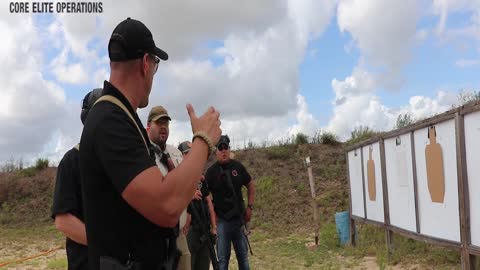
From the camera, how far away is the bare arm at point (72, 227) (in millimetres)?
2172

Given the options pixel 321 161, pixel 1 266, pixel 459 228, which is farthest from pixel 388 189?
pixel 321 161

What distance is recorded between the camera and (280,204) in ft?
52.9

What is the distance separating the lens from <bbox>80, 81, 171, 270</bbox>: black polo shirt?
4.84 feet

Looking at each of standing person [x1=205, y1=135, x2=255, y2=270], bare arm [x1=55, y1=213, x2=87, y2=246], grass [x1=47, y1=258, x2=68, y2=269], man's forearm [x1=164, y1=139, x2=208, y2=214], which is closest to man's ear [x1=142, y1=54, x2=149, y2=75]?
man's forearm [x1=164, y1=139, x2=208, y2=214]

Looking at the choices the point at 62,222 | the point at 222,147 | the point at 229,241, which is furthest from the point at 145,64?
the point at 229,241

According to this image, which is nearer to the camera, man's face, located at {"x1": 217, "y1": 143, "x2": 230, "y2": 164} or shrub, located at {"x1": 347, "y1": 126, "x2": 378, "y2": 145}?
man's face, located at {"x1": 217, "y1": 143, "x2": 230, "y2": 164}

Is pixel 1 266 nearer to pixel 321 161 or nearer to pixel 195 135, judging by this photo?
pixel 195 135

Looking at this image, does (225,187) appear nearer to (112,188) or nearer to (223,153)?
(223,153)

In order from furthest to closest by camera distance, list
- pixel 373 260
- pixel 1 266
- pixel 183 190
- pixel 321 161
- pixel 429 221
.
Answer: pixel 321 161, pixel 1 266, pixel 373 260, pixel 429 221, pixel 183 190

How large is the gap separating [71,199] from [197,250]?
2.73 m

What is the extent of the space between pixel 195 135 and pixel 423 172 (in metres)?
5.07

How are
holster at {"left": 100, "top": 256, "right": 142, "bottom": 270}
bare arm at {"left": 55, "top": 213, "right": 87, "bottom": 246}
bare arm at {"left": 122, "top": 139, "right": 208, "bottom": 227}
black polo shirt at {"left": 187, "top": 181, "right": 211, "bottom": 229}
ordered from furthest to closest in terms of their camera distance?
black polo shirt at {"left": 187, "top": 181, "right": 211, "bottom": 229}
bare arm at {"left": 55, "top": 213, "right": 87, "bottom": 246}
holster at {"left": 100, "top": 256, "right": 142, "bottom": 270}
bare arm at {"left": 122, "top": 139, "right": 208, "bottom": 227}

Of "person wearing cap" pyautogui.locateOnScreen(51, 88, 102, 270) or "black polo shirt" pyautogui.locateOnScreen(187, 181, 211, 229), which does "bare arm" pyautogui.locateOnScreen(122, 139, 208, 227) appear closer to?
"person wearing cap" pyautogui.locateOnScreen(51, 88, 102, 270)

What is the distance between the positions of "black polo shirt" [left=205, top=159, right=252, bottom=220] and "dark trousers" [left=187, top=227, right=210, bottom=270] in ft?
3.56
